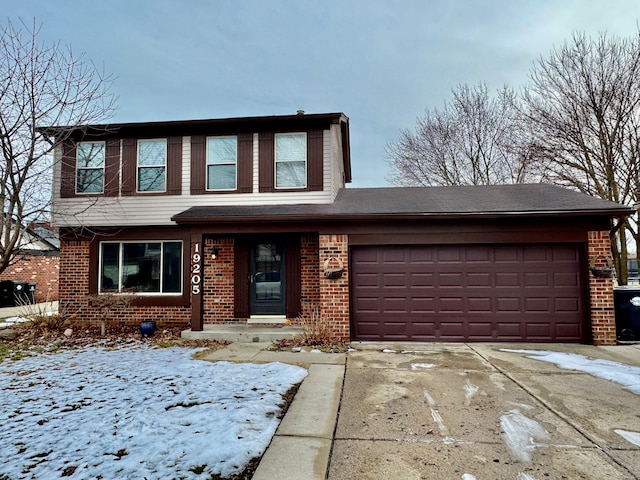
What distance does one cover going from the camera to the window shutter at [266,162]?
8.70 metres

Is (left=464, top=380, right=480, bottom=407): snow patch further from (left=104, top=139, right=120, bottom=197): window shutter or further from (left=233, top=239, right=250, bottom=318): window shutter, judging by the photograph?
(left=104, top=139, right=120, bottom=197): window shutter

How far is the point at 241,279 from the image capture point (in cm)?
866

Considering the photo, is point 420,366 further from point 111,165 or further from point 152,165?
point 111,165

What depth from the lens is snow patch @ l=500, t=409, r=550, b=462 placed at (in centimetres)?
294

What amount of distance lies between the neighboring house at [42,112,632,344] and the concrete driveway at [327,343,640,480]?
162cm

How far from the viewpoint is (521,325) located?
281 inches

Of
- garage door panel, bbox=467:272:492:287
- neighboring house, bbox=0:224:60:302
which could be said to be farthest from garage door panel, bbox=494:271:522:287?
neighboring house, bbox=0:224:60:302

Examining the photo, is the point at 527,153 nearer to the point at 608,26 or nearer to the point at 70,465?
the point at 608,26

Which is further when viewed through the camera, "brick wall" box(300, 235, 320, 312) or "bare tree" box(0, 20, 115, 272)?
"brick wall" box(300, 235, 320, 312)

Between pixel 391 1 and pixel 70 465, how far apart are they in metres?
14.9

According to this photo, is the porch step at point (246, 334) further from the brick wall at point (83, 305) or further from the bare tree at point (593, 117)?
the bare tree at point (593, 117)

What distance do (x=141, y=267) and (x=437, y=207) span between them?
751 centimetres

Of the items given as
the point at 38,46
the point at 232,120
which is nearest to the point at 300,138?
the point at 232,120

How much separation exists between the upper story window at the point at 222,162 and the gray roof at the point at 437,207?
69 cm
